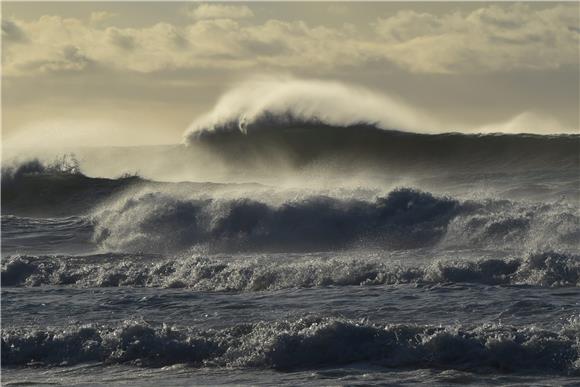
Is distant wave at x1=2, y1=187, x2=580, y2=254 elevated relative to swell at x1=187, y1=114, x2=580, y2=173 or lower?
lower

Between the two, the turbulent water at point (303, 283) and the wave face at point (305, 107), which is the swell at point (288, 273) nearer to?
the turbulent water at point (303, 283)

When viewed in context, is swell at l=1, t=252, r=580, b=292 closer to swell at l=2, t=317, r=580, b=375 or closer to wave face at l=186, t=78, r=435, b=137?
swell at l=2, t=317, r=580, b=375

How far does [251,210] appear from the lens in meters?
18.0

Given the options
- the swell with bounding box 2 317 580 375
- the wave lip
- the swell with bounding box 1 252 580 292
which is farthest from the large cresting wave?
the swell with bounding box 2 317 580 375

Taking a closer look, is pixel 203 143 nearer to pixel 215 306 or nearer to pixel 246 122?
pixel 246 122

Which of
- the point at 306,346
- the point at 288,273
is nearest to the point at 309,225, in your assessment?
the point at 288,273

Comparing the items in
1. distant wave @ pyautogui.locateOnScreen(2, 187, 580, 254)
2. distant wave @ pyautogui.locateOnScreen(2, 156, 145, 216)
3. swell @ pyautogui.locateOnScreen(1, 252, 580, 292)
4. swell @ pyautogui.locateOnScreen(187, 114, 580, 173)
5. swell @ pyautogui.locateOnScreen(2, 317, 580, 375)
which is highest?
swell @ pyautogui.locateOnScreen(187, 114, 580, 173)

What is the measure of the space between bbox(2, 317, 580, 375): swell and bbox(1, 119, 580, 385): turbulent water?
0.02 meters

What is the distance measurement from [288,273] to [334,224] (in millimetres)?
4396

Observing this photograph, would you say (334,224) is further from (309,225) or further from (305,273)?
(305,273)

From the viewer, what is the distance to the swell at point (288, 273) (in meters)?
12.2

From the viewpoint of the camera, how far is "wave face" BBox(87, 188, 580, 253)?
1542 cm

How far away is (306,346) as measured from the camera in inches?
366

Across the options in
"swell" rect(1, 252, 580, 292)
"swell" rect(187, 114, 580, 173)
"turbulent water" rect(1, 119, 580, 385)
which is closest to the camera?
"turbulent water" rect(1, 119, 580, 385)
